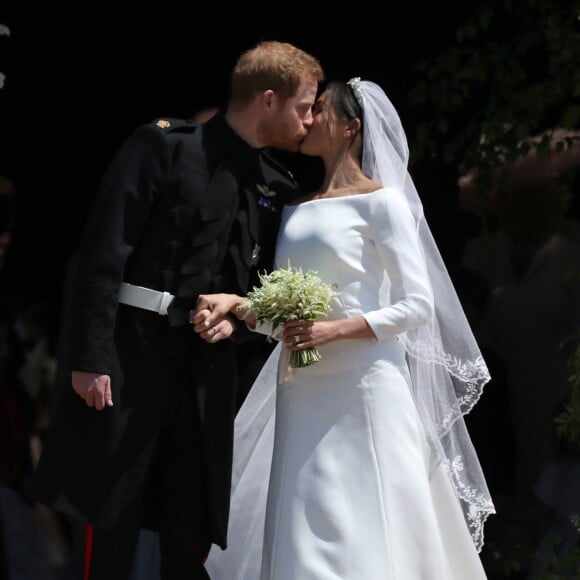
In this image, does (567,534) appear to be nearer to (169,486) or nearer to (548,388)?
(548,388)

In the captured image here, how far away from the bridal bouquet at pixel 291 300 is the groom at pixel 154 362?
26cm

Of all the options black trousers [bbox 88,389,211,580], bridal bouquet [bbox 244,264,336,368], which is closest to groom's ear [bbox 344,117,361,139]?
bridal bouquet [bbox 244,264,336,368]

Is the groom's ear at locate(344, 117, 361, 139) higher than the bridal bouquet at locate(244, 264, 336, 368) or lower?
higher

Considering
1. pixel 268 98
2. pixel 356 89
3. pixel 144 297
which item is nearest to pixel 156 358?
pixel 144 297

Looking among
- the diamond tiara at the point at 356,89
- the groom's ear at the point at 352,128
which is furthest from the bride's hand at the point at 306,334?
the diamond tiara at the point at 356,89

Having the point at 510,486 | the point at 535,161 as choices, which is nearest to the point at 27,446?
the point at 510,486

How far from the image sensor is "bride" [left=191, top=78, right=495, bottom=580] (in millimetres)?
3961

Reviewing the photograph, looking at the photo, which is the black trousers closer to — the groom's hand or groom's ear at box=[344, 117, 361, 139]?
the groom's hand

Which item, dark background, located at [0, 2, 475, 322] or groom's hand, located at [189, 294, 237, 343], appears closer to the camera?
groom's hand, located at [189, 294, 237, 343]

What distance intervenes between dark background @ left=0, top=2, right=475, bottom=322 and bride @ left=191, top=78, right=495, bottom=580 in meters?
1.75

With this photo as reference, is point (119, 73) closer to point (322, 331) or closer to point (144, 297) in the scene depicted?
point (144, 297)

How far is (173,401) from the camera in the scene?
13.5 feet

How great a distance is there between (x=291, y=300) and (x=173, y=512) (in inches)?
33.4

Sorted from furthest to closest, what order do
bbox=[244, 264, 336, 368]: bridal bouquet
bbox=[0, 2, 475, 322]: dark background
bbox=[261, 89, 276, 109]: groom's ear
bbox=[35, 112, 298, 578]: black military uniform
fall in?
1. bbox=[0, 2, 475, 322]: dark background
2. bbox=[261, 89, 276, 109]: groom's ear
3. bbox=[35, 112, 298, 578]: black military uniform
4. bbox=[244, 264, 336, 368]: bridal bouquet
